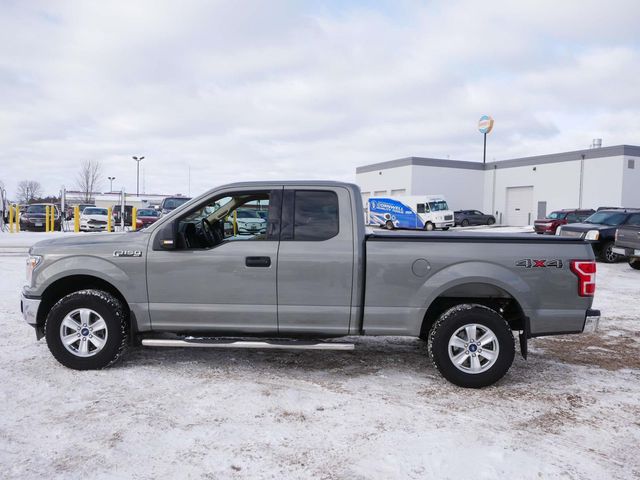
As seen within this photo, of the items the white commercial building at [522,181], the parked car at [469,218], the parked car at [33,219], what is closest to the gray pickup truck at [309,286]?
the parked car at [33,219]

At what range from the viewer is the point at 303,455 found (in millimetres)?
3430

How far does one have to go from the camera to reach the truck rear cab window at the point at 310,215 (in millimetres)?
4879

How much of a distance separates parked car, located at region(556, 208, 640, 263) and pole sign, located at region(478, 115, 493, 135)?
40312 millimetres

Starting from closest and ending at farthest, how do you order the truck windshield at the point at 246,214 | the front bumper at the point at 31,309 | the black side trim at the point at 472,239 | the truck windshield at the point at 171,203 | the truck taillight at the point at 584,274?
the truck taillight at the point at 584,274, the black side trim at the point at 472,239, the front bumper at the point at 31,309, the truck windshield at the point at 246,214, the truck windshield at the point at 171,203

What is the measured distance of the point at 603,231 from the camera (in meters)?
16.0

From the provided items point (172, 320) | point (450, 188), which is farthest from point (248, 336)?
point (450, 188)

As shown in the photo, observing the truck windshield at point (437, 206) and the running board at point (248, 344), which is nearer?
the running board at point (248, 344)

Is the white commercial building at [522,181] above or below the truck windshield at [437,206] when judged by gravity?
above

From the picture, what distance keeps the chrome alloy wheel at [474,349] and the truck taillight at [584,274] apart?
912mm

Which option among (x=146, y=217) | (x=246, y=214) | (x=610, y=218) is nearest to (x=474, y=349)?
(x=246, y=214)

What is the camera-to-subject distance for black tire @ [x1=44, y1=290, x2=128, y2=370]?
4.88 m

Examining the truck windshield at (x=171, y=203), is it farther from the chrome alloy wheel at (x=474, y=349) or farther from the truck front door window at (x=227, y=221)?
the chrome alloy wheel at (x=474, y=349)

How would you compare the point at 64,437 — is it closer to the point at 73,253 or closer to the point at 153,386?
the point at 153,386

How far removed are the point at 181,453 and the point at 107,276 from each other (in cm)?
217
